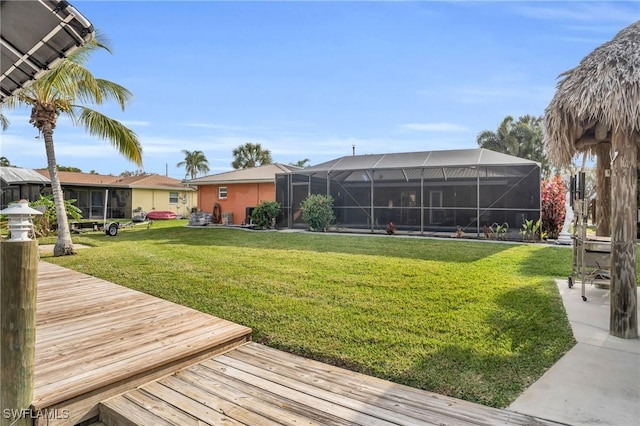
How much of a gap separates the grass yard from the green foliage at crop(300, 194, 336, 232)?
16.2ft

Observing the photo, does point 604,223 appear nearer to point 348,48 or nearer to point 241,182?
point 348,48

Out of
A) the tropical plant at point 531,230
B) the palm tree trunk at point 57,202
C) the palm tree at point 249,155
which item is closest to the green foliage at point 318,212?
the tropical plant at point 531,230

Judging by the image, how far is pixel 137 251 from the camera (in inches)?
367

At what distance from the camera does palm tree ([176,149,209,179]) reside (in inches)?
1411

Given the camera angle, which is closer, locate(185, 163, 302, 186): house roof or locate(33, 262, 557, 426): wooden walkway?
locate(33, 262, 557, 426): wooden walkway

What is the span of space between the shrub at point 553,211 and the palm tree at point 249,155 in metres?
24.7

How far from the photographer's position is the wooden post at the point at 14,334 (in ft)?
7.09

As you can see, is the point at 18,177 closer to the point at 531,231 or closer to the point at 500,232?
the point at 500,232

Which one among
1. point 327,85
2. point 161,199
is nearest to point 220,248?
point 327,85

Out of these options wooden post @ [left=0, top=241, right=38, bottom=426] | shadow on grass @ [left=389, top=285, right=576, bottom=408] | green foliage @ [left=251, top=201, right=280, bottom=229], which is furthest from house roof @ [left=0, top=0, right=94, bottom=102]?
green foliage @ [left=251, top=201, right=280, bottom=229]

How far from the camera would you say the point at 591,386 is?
2.60 metres

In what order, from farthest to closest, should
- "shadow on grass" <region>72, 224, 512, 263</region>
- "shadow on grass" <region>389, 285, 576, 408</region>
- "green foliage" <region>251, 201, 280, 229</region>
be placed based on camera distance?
"green foliage" <region>251, 201, 280, 229</region>
"shadow on grass" <region>72, 224, 512, 263</region>
"shadow on grass" <region>389, 285, 576, 408</region>

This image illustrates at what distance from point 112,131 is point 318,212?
7.80 metres

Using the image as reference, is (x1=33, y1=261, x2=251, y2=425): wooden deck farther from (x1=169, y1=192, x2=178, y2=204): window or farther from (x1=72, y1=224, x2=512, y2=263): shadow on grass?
(x1=169, y1=192, x2=178, y2=204): window
